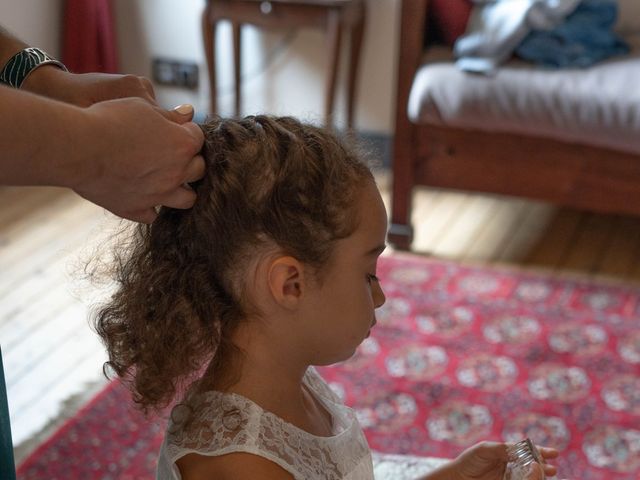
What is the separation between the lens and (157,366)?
1.05 meters

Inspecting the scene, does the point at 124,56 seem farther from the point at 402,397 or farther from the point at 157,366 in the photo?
the point at 157,366

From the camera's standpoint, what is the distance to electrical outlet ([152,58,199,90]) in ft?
12.2

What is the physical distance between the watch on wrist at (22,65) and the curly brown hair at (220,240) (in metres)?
0.20

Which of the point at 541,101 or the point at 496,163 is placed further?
the point at 496,163

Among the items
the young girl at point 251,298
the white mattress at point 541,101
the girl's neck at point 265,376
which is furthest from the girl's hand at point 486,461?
the white mattress at point 541,101

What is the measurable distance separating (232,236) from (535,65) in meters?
1.77

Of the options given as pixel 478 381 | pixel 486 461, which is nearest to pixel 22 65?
pixel 486 461

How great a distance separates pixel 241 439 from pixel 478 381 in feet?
4.18

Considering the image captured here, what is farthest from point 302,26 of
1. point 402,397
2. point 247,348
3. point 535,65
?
point 247,348

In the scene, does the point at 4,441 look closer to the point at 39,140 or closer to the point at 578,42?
the point at 39,140

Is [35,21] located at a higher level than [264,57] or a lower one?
higher

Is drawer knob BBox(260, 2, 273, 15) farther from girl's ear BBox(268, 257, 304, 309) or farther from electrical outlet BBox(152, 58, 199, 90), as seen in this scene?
girl's ear BBox(268, 257, 304, 309)

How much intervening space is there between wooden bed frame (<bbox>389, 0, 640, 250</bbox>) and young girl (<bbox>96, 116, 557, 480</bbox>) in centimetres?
158

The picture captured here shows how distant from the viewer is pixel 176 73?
375 centimetres
